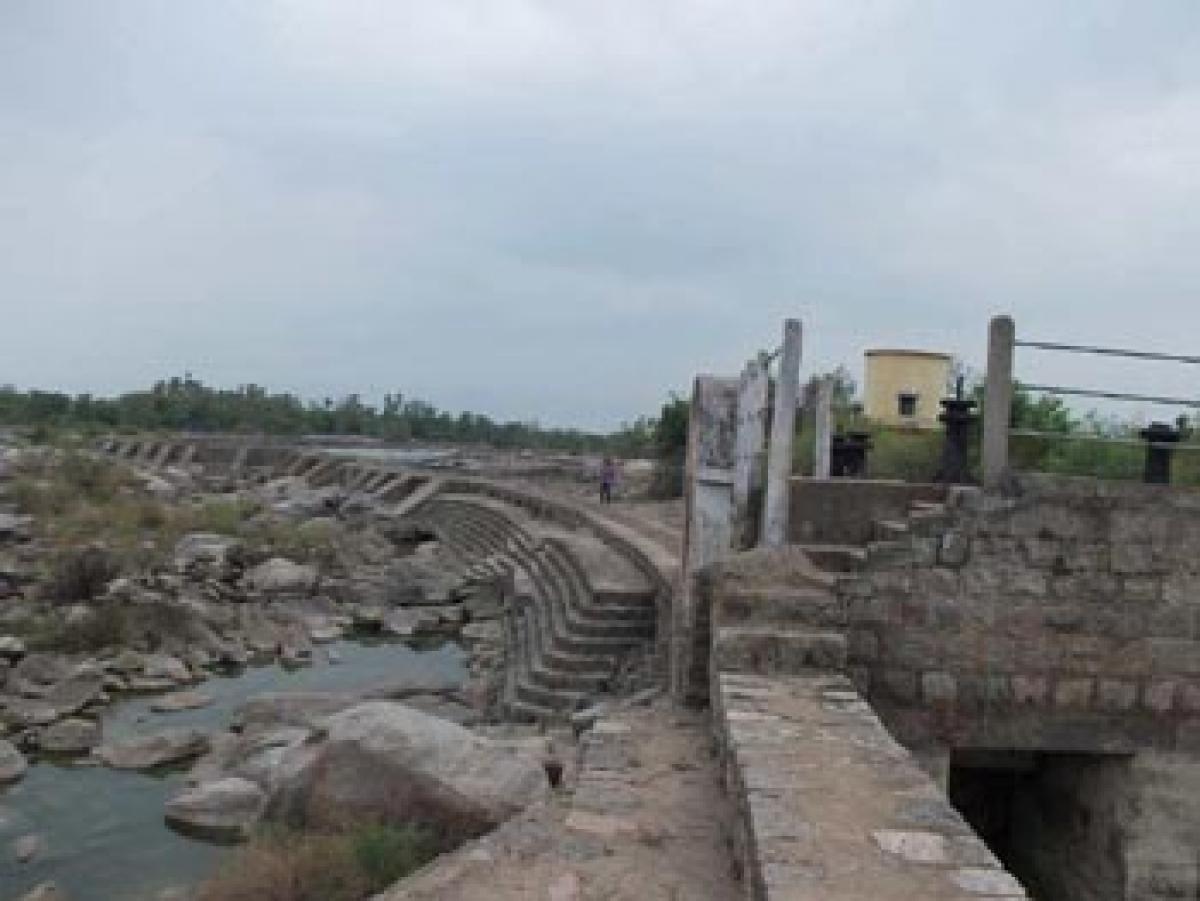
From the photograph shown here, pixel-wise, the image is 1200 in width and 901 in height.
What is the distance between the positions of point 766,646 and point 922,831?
2.32m

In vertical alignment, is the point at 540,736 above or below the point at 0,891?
above

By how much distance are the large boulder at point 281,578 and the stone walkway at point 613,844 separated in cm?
1425

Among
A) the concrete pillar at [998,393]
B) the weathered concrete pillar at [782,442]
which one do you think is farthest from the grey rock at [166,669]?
the concrete pillar at [998,393]

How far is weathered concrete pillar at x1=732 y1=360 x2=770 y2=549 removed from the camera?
778 centimetres


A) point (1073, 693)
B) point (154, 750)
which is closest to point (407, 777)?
point (1073, 693)

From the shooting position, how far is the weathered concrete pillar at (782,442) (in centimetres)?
764

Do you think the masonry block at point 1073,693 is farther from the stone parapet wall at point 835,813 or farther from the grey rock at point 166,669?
the grey rock at point 166,669

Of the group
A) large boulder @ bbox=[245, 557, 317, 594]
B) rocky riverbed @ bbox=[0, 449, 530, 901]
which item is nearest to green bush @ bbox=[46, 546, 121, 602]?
rocky riverbed @ bbox=[0, 449, 530, 901]

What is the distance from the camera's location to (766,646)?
634cm

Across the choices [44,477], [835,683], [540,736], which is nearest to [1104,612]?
[835,683]

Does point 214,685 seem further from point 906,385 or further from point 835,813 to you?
point 835,813

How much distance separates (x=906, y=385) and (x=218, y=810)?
26.1 feet

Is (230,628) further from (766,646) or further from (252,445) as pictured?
(252,445)

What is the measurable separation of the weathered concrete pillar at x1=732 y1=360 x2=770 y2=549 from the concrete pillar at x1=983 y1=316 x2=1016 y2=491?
1.49 m
